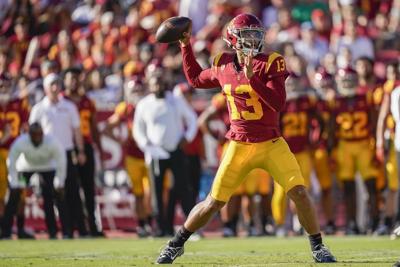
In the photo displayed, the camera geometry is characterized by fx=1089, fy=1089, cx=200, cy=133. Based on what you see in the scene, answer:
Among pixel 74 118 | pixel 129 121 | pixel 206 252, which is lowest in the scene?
pixel 206 252

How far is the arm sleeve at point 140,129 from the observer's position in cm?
1158

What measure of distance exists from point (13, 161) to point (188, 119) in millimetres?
1890

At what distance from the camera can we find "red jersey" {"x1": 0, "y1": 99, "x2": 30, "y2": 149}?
39.0ft

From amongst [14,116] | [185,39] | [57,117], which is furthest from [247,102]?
[14,116]

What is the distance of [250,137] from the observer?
7.45 m

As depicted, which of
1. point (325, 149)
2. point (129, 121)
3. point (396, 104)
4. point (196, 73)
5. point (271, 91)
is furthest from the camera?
point (129, 121)

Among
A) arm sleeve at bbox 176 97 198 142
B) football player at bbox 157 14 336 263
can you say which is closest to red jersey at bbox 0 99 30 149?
arm sleeve at bbox 176 97 198 142

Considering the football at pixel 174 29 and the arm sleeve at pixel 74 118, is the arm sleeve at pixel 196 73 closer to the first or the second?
the football at pixel 174 29

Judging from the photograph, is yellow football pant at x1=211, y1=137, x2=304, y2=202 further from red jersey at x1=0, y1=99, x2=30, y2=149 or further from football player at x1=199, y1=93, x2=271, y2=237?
red jersey at x1=0, y1=99, x2=30, y2=149

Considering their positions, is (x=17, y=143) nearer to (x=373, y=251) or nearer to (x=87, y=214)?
(x=87, y=214)

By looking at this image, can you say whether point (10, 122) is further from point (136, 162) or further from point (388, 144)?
point (388, 144)

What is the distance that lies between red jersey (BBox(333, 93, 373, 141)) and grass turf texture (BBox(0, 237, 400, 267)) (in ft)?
4.73

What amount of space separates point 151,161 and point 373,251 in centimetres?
339

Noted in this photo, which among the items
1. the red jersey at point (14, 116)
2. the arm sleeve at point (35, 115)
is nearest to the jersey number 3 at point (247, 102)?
the arm sleeve at point (35, 115)
